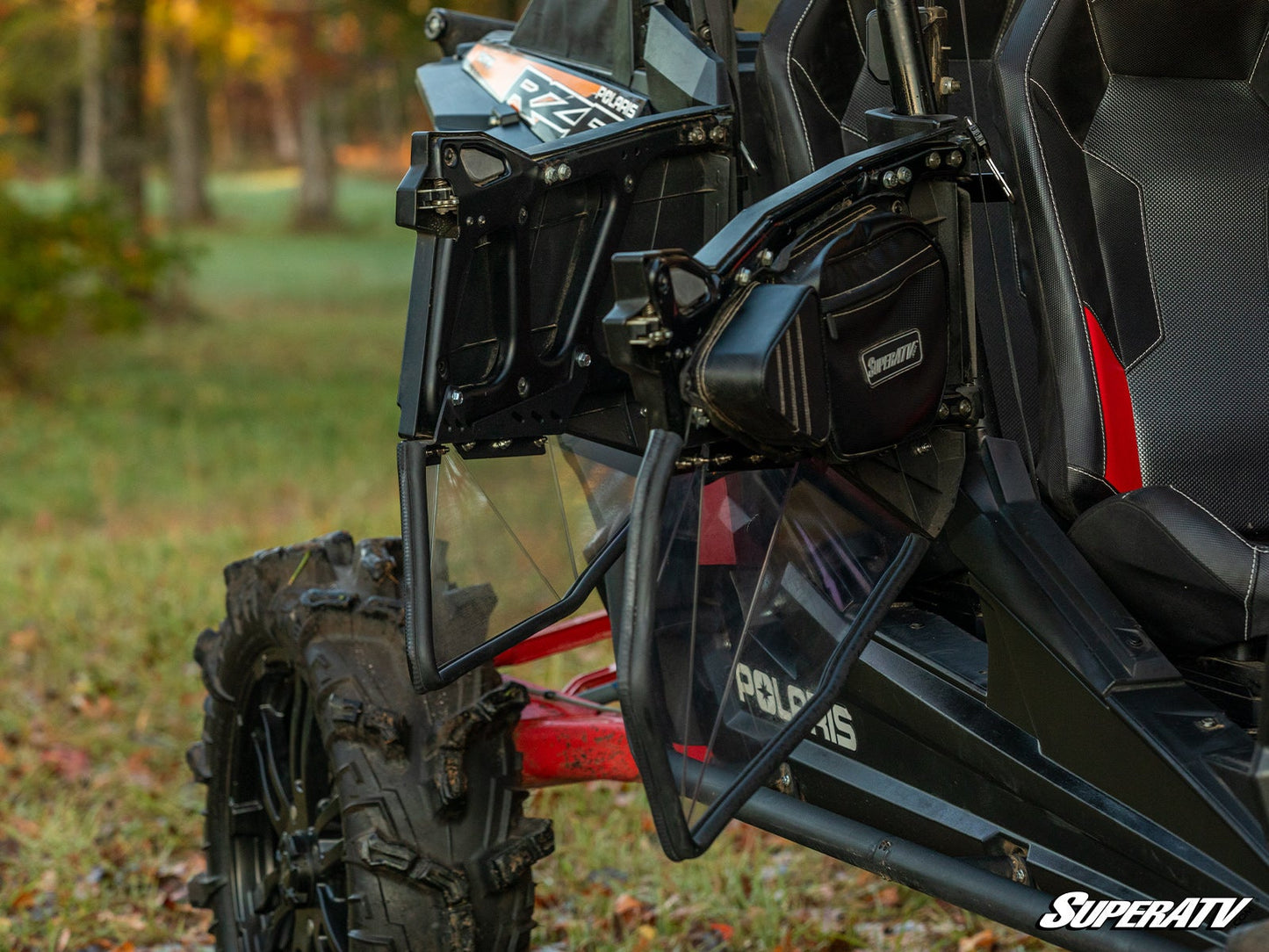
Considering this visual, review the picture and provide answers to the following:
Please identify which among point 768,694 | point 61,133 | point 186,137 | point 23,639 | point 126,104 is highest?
point 768,694

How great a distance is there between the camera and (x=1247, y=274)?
94.2 inches

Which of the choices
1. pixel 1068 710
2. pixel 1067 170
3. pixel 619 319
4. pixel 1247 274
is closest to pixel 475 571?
pixel 619 319

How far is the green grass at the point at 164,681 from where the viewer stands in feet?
11.3

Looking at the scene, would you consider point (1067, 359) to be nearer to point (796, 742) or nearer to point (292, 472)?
point (796, 742)

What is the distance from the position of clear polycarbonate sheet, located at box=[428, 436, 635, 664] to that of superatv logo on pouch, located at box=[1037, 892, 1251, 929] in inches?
34.7

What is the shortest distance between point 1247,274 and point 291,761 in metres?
1.87

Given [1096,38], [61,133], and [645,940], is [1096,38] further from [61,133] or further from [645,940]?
[61,133]

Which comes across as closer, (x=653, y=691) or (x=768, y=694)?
(x=653, y=691)

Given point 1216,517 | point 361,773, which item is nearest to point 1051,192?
point 1216,517

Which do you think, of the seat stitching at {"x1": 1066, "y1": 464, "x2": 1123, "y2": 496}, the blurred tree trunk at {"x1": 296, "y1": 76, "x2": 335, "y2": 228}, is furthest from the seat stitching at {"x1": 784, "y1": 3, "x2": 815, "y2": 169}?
the blurred tree trunk at {"x1": 296, "y1": 76, "x2": 335, "y2": 228}

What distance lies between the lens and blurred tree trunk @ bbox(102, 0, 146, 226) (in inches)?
512

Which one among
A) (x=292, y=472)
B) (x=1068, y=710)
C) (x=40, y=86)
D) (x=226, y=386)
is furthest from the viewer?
(x=40, y=86)

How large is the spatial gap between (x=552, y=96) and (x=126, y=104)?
11.3 meters

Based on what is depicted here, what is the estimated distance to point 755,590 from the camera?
2.12m
